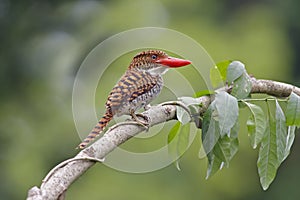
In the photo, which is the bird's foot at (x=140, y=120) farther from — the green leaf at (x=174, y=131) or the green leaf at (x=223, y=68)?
the green leaf at (x=223, y=68)

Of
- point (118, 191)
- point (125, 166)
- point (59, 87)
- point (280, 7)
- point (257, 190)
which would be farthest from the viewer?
point (280, 7)

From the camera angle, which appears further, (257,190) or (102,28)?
(257,190)

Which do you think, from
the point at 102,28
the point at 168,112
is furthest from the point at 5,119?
the point at 168,112

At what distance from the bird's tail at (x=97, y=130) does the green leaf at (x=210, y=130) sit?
0.53ft

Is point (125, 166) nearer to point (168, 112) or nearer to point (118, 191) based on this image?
point (168, 112)

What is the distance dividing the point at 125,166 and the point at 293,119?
285mm

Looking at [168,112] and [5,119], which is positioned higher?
[5,119]

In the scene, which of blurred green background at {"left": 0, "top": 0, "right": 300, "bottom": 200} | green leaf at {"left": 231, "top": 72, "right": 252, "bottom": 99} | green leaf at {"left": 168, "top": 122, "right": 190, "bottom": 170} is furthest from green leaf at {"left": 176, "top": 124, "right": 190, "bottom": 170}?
blurred green background at {"left": 0, "top": 0, "right": 300, "bottom": 200}

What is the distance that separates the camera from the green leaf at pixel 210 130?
4.20 ft

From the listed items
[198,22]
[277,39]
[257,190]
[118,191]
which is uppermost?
[198,22]

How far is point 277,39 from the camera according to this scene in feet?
18.1

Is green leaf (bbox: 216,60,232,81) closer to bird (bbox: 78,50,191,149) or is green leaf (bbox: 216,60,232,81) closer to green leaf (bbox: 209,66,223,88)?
green leaf (bbox: 209,66,223,88)

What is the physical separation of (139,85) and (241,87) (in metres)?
0.17

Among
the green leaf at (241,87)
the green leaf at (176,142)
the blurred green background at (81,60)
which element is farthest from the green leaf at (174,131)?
the blurred green background at (81,60)
